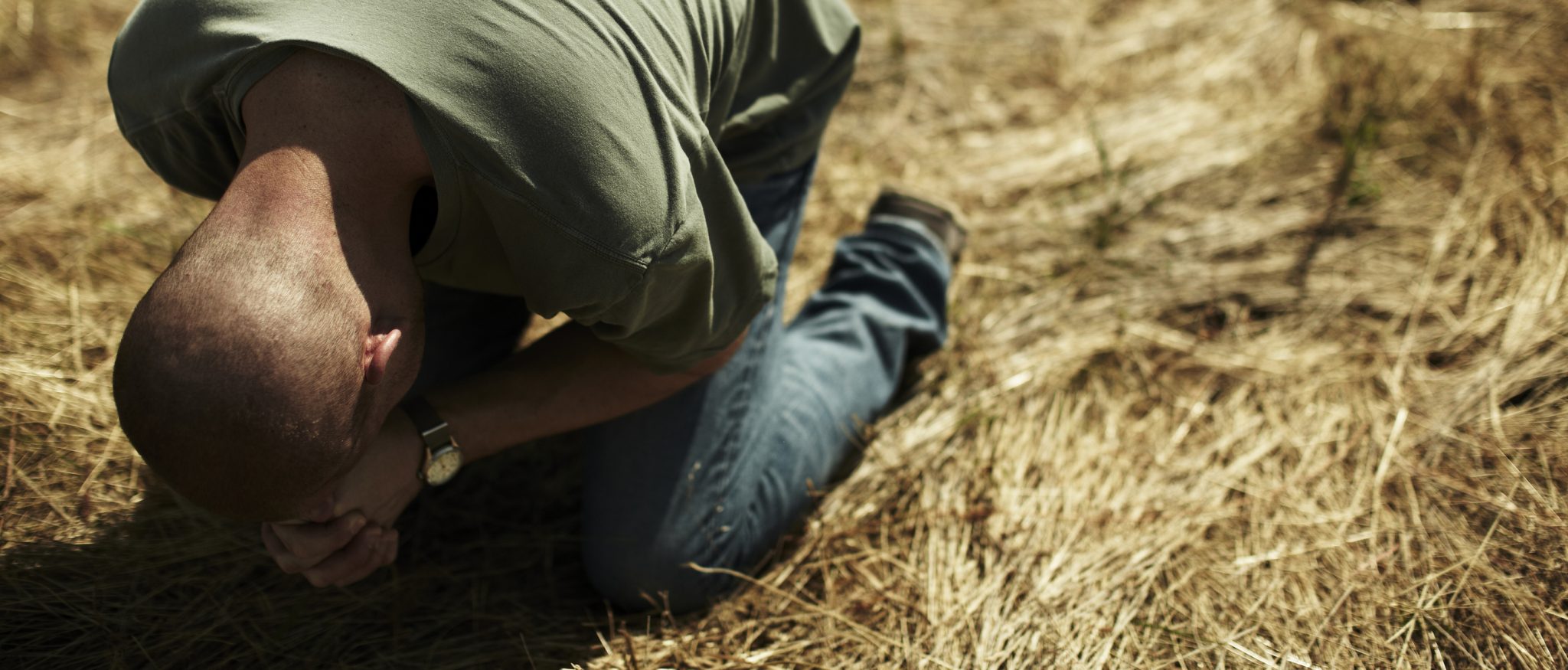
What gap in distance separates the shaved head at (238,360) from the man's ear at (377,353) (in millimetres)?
25

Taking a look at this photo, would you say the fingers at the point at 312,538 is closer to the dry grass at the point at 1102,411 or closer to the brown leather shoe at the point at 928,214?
the dry grass at the point at 1102,411

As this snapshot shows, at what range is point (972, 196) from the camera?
9.33 ft

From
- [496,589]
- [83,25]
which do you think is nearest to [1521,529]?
[496,589]

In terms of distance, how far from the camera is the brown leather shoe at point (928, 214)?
2406 mm

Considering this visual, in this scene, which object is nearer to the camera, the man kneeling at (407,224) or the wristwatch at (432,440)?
the man kneeling at (407,224)

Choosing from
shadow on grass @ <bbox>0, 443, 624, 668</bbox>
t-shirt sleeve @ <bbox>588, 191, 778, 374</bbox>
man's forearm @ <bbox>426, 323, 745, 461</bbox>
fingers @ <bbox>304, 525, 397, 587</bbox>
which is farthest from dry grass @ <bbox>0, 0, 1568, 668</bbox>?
t-shirt sleeve @ <bbox>588, 191, 778, 374</bbox>

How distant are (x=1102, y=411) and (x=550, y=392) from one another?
1.32 metres

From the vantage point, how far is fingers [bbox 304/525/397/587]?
1492 millimetres

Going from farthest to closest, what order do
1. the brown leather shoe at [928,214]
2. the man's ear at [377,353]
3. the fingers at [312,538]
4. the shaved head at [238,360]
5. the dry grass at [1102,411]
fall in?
the brown leather shoe at [928,214] → the dry grass at [1102,411] → the fingers at [312,538] → the man's ear at [377,353] → the shaved head at [238,360]

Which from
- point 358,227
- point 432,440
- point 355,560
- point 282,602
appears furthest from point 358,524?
point 358,227

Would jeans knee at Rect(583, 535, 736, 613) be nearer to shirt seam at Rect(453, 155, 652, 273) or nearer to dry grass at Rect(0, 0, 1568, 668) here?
dry grass at Rect(0, 0, 1568, 668)

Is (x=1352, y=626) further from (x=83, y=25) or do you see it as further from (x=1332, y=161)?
(x=83, y=25)

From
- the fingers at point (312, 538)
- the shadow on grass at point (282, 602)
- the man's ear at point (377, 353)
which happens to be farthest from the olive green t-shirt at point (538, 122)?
the shadow on grass at point (282, 602)

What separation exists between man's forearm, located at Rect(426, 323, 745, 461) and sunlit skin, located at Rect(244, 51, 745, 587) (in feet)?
0.06
